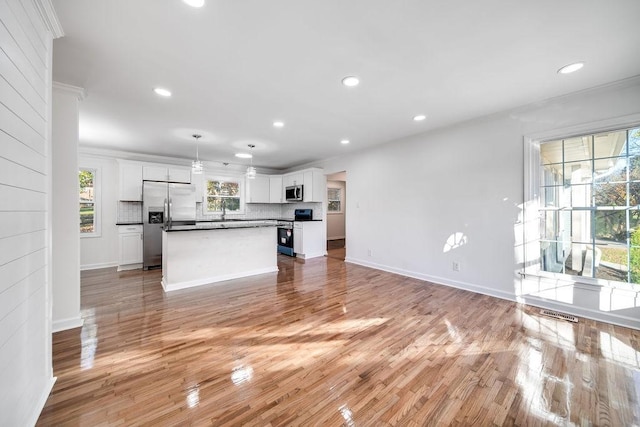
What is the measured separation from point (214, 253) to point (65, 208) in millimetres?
1921

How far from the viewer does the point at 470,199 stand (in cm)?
366

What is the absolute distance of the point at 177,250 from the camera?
3.75 metres

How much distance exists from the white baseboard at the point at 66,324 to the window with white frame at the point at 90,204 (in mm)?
3339

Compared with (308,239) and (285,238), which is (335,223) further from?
(308,239)

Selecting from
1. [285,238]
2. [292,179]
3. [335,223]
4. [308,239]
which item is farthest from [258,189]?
[335,223]

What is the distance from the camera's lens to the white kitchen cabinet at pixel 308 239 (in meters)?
6.07

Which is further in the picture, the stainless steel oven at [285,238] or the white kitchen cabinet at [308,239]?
the stainless steel oven at [285,238]

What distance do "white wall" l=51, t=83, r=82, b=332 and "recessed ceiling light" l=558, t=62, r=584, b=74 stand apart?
4.80m

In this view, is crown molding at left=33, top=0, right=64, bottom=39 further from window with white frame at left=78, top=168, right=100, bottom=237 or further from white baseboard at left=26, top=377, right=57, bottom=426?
window with white frame at left=78, top=168, right=100, bottom=237

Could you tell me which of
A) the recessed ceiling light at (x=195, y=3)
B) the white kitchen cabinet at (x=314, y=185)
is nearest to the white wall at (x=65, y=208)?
the recessed ceiling light at (x=195, y=3)

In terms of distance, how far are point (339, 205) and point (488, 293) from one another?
6088mm

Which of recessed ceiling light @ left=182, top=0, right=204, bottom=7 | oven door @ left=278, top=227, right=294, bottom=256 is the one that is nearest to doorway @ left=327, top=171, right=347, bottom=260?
oven door @ left=278, top=227, right=294, bottom=256

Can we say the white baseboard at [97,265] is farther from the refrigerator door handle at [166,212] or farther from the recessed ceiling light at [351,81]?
the recessed ceiling light at [351,81]

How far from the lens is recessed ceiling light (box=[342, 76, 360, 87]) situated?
8.02 ft
